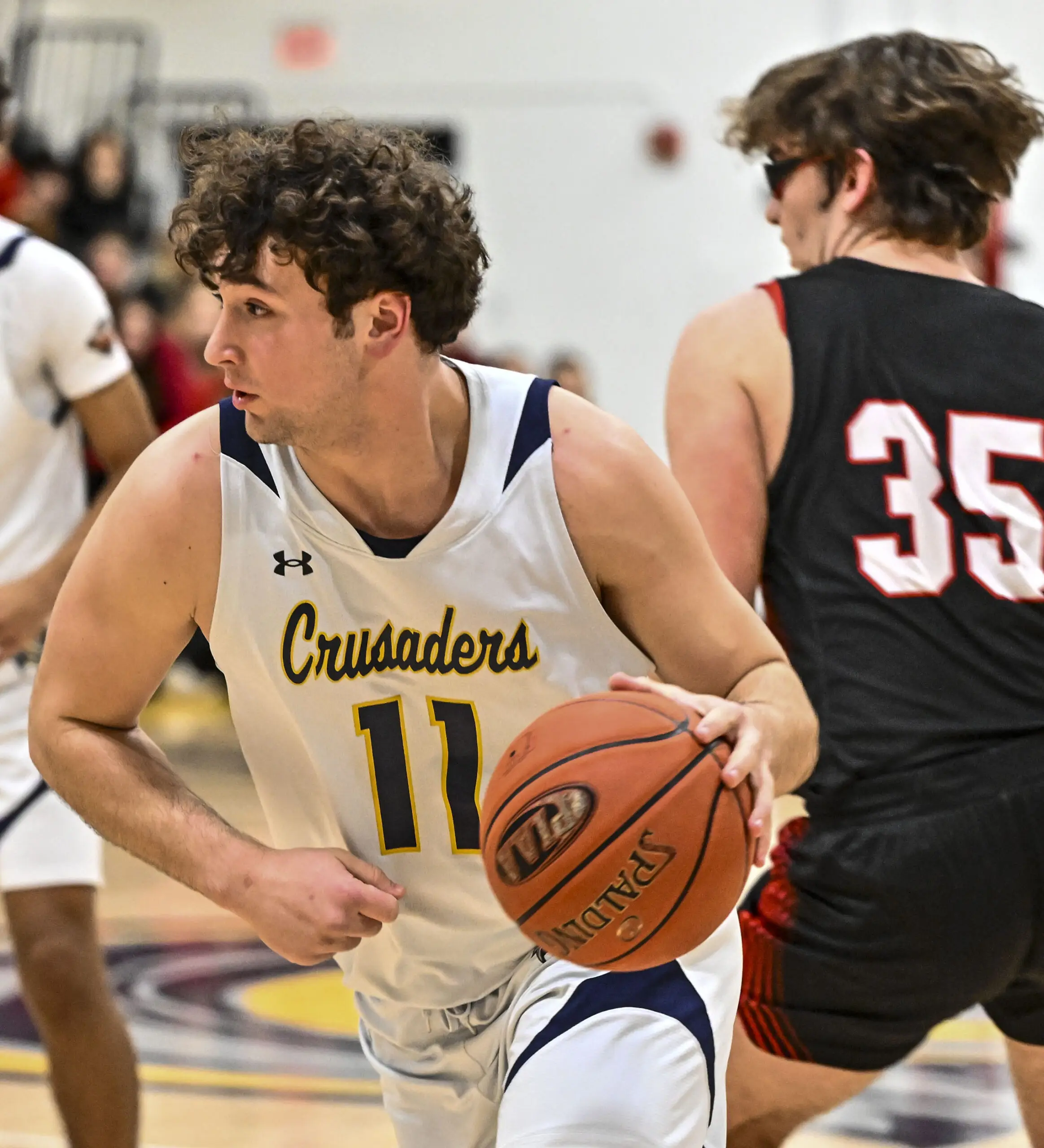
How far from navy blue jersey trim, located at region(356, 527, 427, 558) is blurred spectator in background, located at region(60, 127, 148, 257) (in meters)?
10.8

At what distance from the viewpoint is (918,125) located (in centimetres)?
300

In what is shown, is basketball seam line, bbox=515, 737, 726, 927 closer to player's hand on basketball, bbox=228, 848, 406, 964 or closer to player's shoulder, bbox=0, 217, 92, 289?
player's hand on basketball, bbox=228, 848, 406, 964

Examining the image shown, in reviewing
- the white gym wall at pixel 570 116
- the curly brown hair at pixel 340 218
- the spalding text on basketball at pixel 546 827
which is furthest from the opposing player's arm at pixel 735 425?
the white gym wall at pixel 570 116

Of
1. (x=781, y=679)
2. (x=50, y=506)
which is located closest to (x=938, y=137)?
(x=781, y=679)

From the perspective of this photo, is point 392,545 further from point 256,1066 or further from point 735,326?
Answer: point 256,1066

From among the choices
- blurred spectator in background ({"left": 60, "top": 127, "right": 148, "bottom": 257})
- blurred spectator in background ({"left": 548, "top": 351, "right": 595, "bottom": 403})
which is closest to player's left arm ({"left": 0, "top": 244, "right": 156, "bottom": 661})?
blurred spectator in background ({"left": 548, "top": 351, "right": 595, "bottom": 403})

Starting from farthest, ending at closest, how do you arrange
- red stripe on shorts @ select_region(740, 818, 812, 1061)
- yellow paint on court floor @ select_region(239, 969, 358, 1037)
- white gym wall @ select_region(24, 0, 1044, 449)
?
white gym wall @ select_region(24, 0, 1044, 449) → yellow paint on court floor @ select_region(239, 969, 358, 1037) → red stripe on shorts @ select_region(740, 818, 812, 1061)

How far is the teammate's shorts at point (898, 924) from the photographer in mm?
2729

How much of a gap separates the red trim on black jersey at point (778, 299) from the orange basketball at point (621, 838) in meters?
0.99

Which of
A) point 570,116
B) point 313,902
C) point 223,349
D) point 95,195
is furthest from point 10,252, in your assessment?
point 570,116

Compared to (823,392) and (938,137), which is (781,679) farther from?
(938,137)

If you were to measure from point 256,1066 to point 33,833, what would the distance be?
1.56 m

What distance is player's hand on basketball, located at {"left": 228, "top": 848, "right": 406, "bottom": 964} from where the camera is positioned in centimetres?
228

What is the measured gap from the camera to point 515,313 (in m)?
15.9
